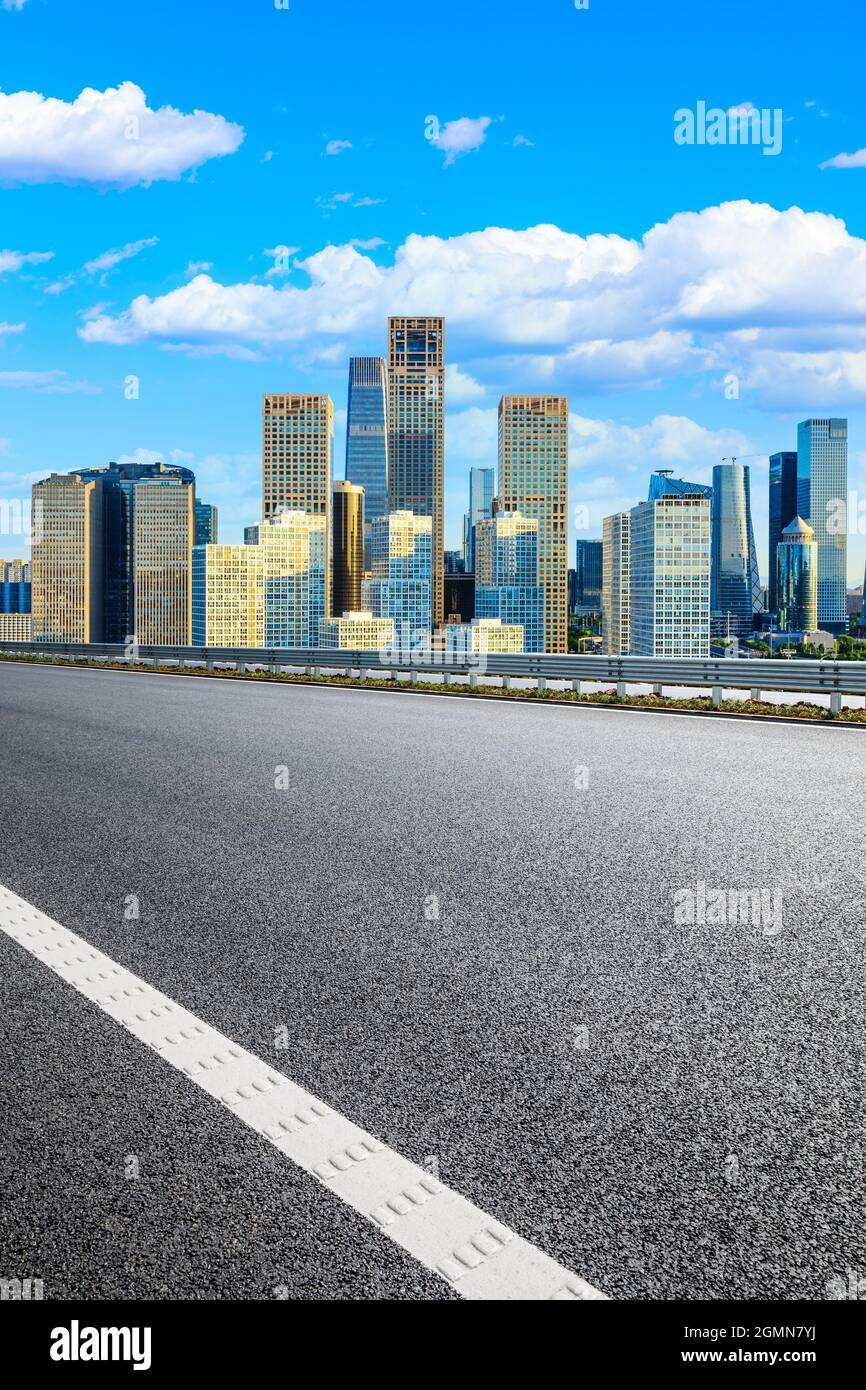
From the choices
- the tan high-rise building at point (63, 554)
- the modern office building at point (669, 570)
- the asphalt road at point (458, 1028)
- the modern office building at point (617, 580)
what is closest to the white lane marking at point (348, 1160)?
the asphalt road at point (458, 1028)

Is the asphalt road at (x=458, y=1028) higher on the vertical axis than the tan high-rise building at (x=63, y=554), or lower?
lower

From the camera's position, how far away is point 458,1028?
14.2 feet

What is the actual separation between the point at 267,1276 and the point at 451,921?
3.26 m

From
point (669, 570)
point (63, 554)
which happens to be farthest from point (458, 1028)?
point (63, 554)

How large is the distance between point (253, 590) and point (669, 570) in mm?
40707

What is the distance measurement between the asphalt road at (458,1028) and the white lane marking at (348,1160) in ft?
0.23

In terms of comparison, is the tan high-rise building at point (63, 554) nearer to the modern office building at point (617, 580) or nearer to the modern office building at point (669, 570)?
the modern office building at point (617, 580)

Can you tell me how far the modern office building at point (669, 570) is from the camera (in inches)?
3880

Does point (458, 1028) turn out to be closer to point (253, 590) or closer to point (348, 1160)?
point (348, 1160)

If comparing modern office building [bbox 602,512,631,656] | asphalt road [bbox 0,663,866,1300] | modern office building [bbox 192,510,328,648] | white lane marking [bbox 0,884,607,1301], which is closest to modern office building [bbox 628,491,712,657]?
modern office building [bbox 602,512,631,656]

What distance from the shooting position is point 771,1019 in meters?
4.44

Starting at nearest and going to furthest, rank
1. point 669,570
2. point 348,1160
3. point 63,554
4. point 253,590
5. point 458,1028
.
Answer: point 348,1160
point 458,1028
point 669,570
point 253,590
point 63,554

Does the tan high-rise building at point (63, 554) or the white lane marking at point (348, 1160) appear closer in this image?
the white lane marking at point (348, 1160)

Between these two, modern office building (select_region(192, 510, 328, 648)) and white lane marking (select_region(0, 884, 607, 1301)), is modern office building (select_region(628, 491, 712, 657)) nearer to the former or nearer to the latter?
modern office building (select_region(192, 510, 328, 648))
